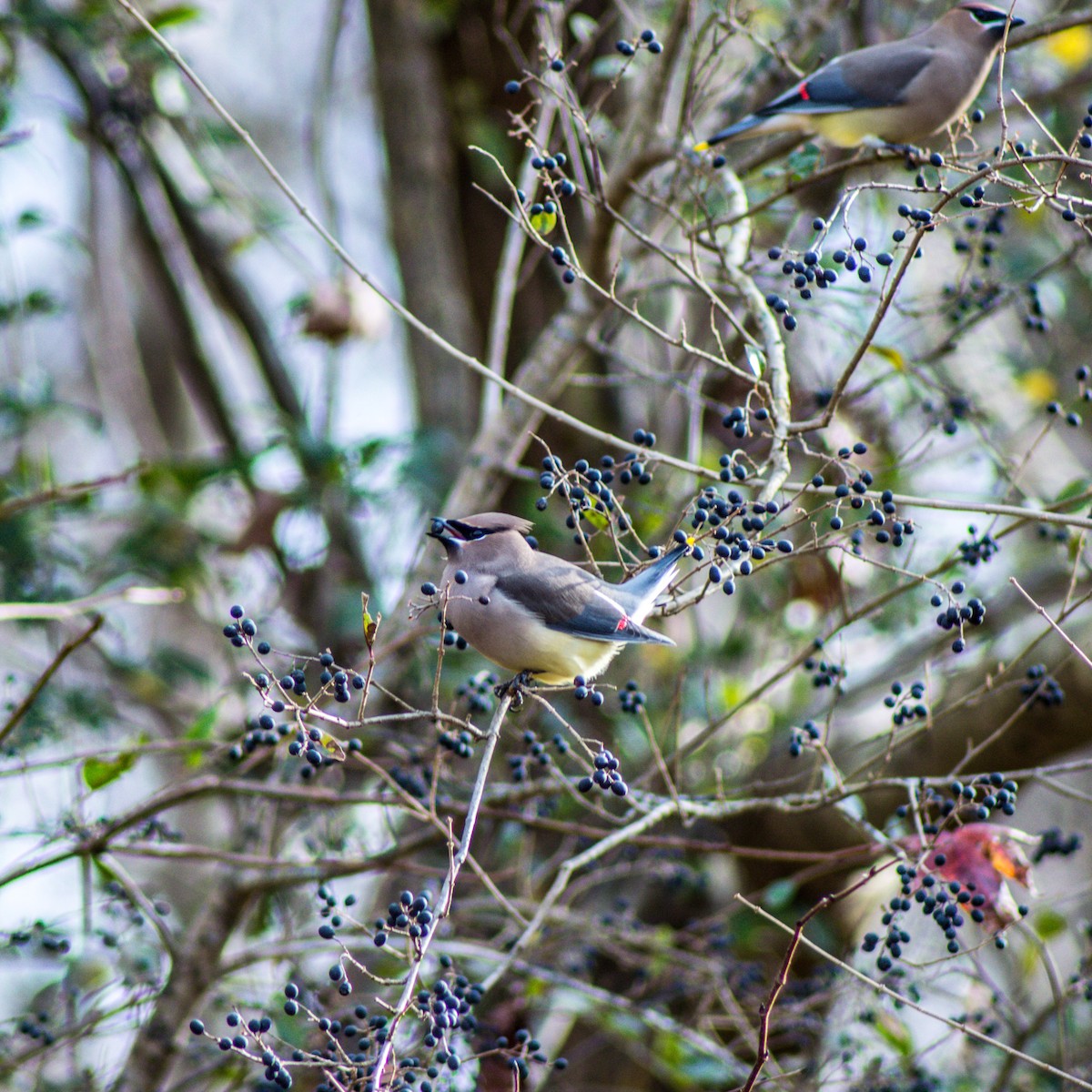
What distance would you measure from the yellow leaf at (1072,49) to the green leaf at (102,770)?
230 inches

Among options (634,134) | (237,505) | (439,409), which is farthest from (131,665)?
(634,134)

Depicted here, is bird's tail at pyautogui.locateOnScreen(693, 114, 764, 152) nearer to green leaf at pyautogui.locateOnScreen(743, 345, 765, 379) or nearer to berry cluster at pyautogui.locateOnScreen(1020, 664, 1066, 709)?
green leaf at pyautogui.locateOnScreen(743, 345, 765, 379)

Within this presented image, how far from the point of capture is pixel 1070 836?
11.8 ft

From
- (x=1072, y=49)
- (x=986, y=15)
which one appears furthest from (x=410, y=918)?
(x=1072, y=49)

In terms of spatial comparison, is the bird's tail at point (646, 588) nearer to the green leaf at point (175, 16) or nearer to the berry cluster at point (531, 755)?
the berry cluster at point (531, 755)

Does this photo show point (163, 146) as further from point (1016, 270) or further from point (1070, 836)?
point (1070, 836)

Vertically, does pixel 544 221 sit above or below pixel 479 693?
above

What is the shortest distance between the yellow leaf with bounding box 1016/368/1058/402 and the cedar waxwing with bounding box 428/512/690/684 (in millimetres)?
3613

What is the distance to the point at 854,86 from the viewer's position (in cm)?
410

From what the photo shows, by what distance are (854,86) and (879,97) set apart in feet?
0.30

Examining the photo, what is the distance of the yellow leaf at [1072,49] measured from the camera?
6754 millimetres

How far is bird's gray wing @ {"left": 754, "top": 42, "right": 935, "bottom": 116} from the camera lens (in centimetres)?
406

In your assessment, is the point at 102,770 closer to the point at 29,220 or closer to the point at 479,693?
the point at 479,693

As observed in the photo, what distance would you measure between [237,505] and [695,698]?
235cm
